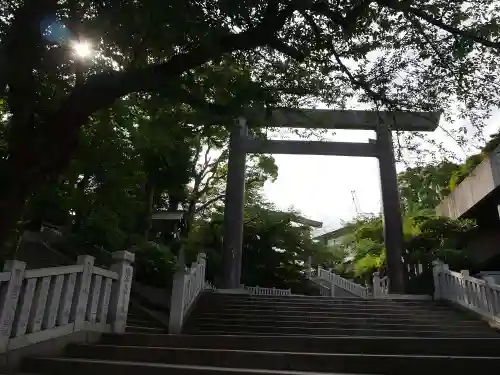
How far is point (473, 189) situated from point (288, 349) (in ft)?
25.5

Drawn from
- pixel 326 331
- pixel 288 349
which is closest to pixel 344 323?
pixel 326 331

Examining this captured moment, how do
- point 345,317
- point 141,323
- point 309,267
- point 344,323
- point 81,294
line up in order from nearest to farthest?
1. point 81,294
2. point 141,323
3. point 344,323
4. point 345,317
5. point 309,267

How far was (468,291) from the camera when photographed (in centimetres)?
745

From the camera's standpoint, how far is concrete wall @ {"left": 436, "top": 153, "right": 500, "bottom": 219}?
A: 849 centimetres

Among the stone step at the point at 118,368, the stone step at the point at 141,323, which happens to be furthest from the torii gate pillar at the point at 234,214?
the stone step at the point at 118,368

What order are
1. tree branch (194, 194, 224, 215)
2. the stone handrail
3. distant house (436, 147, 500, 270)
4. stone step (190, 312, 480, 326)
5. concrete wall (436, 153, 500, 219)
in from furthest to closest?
1. tree branch (194, 194, 224, 215)
2. the stone handrail
3. distant house (436, 147, 500, 270)
4. concrete wall (436, 153, 500, 219)
5. stone step (190, 312, 480, 326)

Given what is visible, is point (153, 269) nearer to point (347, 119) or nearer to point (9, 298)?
point (9, 298)

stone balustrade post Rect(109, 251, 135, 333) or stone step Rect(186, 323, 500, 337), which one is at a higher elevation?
stone balustrade post Rect(109, 251, 135, 333)

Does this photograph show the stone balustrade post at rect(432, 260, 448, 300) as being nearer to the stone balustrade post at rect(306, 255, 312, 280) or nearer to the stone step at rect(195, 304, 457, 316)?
the stone step at rect(195, 304, 457, 316)

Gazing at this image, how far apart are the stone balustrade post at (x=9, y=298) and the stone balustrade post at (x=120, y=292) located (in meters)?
1.55

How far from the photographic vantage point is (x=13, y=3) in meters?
4.02

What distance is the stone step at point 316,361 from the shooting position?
11.1ft

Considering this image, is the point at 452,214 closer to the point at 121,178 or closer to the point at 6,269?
the point at 121,178

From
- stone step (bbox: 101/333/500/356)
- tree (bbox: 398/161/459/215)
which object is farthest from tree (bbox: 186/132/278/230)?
stone step (bbox: 101/333/500/356)
